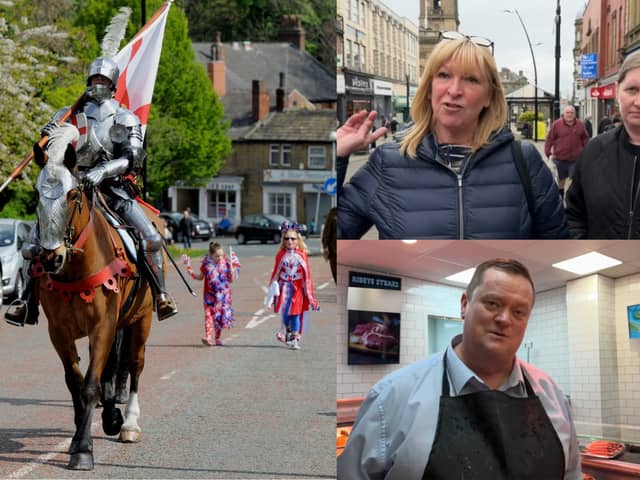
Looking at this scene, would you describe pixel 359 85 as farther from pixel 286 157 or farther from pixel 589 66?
pixel 286 157

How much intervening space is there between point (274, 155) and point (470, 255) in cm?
3372

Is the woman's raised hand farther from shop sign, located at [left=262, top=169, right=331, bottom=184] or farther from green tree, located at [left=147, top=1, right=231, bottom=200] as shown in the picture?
shop sign, located at [left=262, top=169, right=331, bottom=184]

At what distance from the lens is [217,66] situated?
31.6 metres

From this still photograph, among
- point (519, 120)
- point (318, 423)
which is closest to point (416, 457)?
point (519, 120)

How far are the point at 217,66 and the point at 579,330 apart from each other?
28.7 m

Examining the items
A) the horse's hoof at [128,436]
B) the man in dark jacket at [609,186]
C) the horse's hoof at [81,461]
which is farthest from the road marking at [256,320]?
the man in dark jacket at [609,186]

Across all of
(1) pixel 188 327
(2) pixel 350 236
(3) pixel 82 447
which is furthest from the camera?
(1) pixel 188 327

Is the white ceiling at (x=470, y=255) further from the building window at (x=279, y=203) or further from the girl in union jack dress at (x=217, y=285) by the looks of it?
the building window at (x=279, y=203)

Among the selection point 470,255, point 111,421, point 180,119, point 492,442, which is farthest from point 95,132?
point 180,119

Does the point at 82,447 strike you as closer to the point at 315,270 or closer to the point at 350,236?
the point at 350,236

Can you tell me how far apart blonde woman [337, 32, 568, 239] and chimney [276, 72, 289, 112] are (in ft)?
106

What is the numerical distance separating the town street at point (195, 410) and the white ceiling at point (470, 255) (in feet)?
9.48

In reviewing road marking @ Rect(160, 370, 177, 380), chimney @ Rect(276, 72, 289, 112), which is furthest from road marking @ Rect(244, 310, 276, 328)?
chimney @ Rect(276, 72, 289, 112)

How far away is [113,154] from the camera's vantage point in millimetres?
6773
